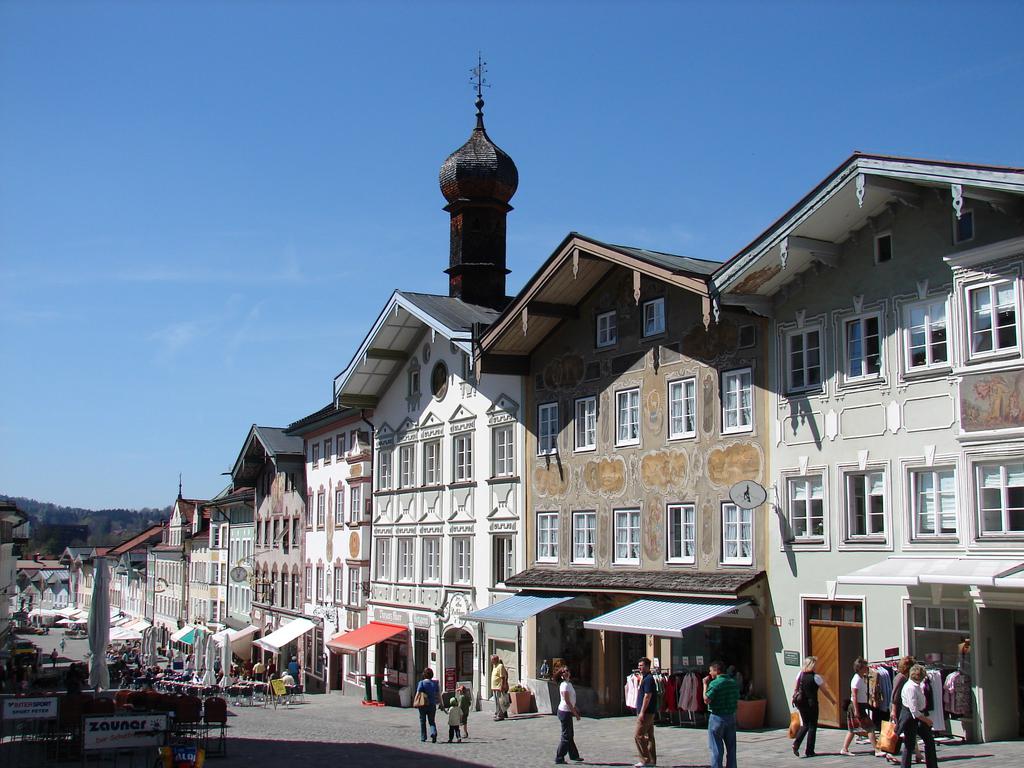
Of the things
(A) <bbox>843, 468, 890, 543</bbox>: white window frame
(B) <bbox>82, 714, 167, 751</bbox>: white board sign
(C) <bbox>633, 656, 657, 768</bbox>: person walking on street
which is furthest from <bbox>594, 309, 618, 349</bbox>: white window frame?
(B) <bbox>82, 714, 167, 751</bbox>: white board sign

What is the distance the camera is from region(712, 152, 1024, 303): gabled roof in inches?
760

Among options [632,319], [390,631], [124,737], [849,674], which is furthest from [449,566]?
[124,737]

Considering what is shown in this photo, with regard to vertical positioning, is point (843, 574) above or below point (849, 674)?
above

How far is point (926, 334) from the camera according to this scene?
68.7 feet

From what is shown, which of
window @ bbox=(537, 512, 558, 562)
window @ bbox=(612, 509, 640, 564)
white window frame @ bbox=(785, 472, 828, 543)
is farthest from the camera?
window @ bbox=(537, 512, 558, 562)

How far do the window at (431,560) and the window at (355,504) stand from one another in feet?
17.8

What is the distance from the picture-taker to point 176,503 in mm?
85438

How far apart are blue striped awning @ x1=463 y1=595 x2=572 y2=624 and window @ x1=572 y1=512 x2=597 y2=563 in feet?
3.77

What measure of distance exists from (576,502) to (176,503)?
61.7m

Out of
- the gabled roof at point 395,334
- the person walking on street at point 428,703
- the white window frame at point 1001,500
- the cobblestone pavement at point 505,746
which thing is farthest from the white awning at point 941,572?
the gabled roof at point 395,334

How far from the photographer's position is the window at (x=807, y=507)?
75.5 feet

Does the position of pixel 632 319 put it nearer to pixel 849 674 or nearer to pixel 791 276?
pixel 791 276

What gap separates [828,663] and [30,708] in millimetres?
14209

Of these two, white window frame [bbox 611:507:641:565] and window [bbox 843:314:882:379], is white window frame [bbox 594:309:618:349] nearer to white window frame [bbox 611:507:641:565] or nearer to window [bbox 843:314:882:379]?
white window frame [bbox 611:507:641:565]
